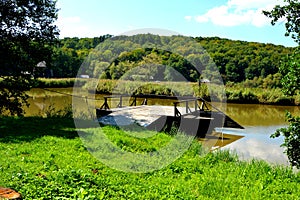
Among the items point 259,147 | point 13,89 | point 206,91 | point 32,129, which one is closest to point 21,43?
point 13,89

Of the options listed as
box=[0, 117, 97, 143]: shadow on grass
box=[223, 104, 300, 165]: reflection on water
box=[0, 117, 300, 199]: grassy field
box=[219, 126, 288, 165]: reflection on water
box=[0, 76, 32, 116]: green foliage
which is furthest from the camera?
box=[0, 76, 32, 116]: green foliage

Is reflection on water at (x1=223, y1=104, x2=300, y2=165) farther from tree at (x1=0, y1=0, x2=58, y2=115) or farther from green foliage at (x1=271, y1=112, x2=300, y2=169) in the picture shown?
tree at (x1=0, y1=0, x2=58, y2=115)

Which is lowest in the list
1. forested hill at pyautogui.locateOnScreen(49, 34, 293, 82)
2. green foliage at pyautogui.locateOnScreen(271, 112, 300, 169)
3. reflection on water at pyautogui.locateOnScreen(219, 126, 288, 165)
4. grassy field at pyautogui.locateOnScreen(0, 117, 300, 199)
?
reflection on water at pyautogui.locateOnScreen(219, 126, 288, 165)

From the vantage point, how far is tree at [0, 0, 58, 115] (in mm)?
12359

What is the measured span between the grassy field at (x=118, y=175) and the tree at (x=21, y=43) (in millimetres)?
3531

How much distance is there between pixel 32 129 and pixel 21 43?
Result: 452 centimetres

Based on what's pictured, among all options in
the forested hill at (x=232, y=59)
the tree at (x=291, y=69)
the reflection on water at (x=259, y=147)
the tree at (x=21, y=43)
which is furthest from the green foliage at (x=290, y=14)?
the forested hill at (x=232, y=59)

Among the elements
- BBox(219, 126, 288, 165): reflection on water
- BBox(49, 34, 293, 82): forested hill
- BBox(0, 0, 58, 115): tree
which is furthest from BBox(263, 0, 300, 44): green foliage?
BBox(49, 34, 293, 82): forested hill

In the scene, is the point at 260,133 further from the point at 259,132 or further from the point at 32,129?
the point at 32,129

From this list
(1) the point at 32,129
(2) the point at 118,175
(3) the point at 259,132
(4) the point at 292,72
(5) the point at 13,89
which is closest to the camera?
(4) the point at 292,72

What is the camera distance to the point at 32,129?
33.0 feet

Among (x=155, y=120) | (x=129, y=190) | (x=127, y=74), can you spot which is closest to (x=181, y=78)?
(x=127, y=74)

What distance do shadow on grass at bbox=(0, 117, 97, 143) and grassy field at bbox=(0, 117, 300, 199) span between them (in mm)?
27

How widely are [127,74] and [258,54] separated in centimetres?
2082
